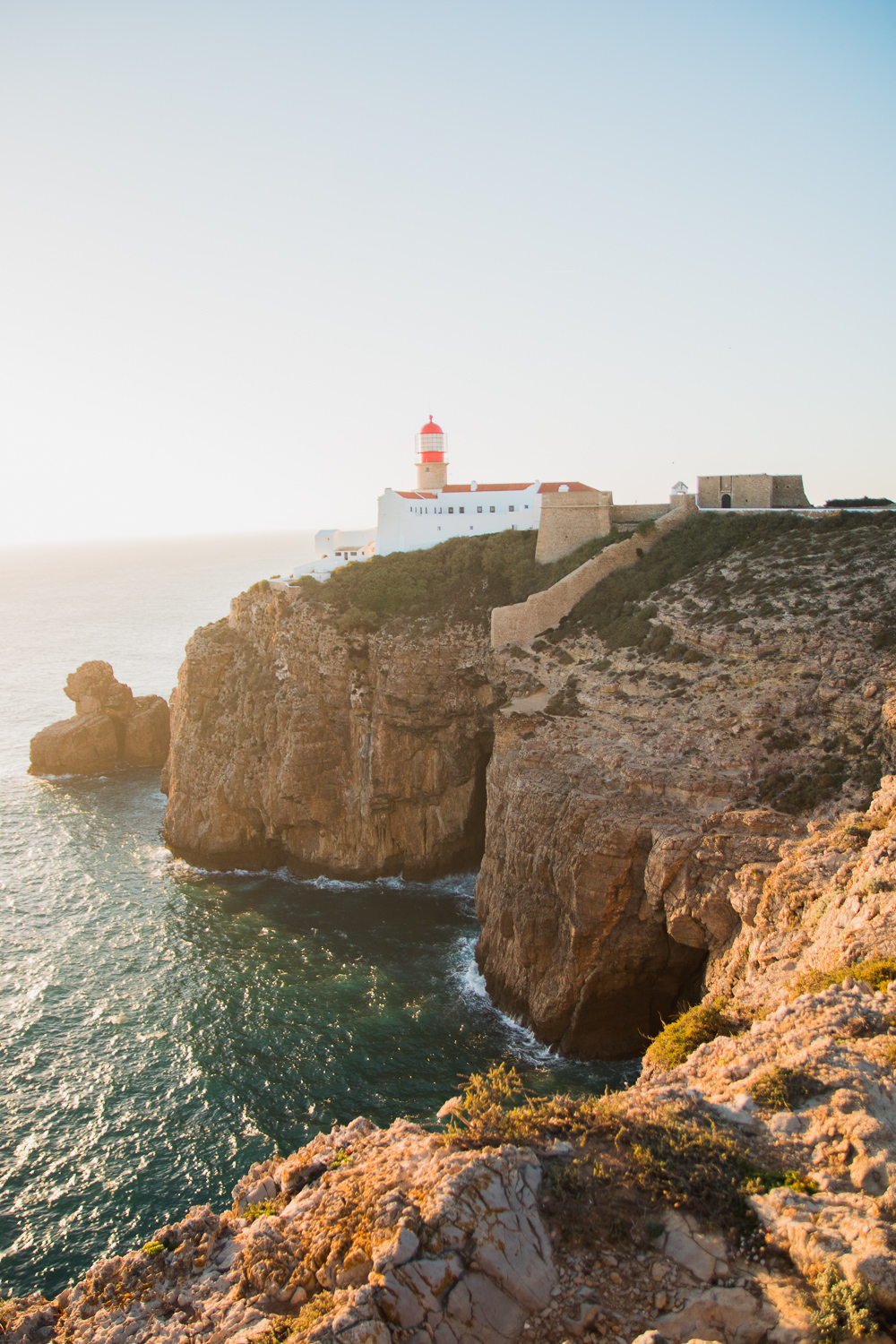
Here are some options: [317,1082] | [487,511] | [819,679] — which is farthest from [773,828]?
[487,511]

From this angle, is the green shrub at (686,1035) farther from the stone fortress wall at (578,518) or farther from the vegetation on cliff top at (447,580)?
the stone fortress wall at (578,518)

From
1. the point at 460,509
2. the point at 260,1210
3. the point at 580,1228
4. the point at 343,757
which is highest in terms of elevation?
the point at 460,509

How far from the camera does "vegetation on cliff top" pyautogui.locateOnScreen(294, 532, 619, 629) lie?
42.7m

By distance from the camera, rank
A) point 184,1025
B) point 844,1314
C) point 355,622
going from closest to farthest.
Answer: point 844,1314 < point 184,1025 < point 355,622

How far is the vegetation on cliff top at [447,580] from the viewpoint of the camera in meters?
42.7

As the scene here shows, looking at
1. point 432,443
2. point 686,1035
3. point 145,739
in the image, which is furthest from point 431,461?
point 686,1035

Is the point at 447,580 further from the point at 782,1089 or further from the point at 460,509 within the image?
the point at 782,1089

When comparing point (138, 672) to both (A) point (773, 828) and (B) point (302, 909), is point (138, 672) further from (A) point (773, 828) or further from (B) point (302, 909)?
(A) point (773, 828)

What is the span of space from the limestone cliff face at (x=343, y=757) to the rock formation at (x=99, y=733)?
46.9 feet

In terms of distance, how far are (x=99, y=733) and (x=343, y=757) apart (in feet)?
74.2

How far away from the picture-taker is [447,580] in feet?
149

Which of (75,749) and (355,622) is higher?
(355,622)

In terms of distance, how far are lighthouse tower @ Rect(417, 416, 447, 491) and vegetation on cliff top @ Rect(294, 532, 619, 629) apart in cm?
688

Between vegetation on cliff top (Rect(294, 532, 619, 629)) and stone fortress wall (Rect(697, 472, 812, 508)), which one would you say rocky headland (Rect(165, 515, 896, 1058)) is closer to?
vegetation on cliff top (Rect(294, 532, 619, 629))
